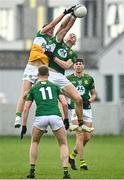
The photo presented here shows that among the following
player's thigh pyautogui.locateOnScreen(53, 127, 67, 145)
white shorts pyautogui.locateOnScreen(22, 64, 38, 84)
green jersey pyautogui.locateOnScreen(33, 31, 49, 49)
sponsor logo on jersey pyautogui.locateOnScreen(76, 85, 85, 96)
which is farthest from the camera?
sponsor logo on jersey pyautogui.locateOnScreen(76, 85, 85, 96)

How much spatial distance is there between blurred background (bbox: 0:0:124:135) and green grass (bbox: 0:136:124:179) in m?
19.8

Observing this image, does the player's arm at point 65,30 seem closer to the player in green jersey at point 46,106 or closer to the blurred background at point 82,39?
the player in green jersey at point 46,106

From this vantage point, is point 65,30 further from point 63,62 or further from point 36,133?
point 36,133

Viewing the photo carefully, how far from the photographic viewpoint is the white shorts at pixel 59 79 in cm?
2478

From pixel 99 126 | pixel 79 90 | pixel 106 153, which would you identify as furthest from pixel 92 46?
pixel 79 90

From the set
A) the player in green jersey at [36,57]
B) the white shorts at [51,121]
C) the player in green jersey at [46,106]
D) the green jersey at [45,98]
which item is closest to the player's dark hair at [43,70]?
the player in green jersey at [46,106]

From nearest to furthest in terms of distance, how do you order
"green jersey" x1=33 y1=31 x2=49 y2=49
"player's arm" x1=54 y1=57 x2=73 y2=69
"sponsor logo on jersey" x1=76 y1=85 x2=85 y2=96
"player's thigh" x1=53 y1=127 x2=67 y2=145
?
1. "player's thigh" x1=53 y1=127 x2=67 y2=145
2. "player's arm" x1=54 y1=57 x2=73 y2=69
3. "green jersey" x1=33 y1=31 x2=49 y2=49
4. "sponsor logo on jersey" x1=76 y1=85 x2=85 y2=96

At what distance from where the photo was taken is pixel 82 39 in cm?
8450

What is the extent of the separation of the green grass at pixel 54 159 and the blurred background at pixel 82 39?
19846 mm

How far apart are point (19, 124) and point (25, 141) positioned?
67.8ft

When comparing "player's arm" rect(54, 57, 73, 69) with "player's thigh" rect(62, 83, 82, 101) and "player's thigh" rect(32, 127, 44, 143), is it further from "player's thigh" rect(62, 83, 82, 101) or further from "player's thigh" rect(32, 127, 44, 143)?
"player's thigh" rect(32, 127, 44, 143)

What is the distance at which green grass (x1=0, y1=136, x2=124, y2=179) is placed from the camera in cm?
2428

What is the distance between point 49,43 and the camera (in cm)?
2466

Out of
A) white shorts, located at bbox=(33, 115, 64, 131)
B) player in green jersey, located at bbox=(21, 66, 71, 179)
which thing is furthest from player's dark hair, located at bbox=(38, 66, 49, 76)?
white shorts, located at bbox=(33, 115, 64, 131)
